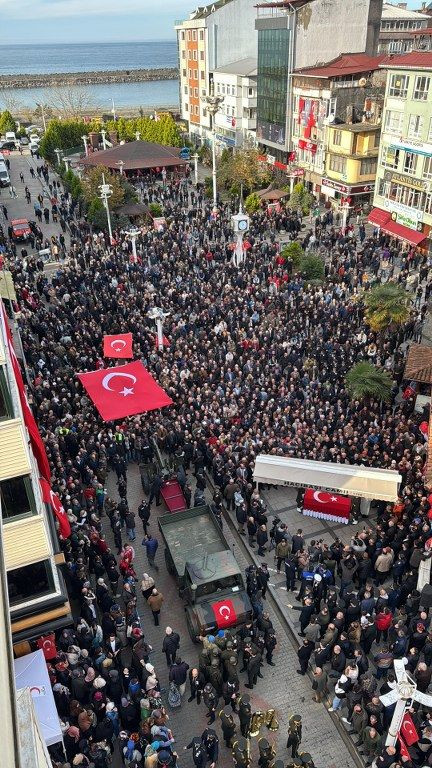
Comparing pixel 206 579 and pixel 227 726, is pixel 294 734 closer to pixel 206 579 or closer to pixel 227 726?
pixel 227 726

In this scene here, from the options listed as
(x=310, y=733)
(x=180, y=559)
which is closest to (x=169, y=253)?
(x=180, y=559)

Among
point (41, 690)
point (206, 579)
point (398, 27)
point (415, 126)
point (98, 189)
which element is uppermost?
point (398, 27)

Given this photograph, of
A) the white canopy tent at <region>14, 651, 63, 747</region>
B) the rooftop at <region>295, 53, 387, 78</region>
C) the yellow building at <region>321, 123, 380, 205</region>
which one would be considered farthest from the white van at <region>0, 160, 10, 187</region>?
the white canopy tent at <region>14, 651, 63, 747</region>

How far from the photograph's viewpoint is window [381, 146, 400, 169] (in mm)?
35969

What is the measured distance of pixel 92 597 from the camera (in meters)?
12.9

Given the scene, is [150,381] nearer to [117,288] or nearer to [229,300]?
[229,300]

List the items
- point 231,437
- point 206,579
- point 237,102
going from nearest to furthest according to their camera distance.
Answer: point 206,579, point 231,437, point 237,102

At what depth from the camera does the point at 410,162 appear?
3472 centimetres

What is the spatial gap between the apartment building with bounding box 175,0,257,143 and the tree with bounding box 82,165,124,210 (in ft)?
87.7

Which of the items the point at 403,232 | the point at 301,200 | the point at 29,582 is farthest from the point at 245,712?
the point at 301,200

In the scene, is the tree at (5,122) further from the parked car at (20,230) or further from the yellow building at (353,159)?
the yellow building at (353,159)

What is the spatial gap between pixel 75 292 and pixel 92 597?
1752 cm

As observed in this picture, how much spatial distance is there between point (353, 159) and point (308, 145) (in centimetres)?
699

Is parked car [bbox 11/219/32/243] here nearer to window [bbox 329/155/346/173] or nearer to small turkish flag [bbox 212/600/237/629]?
window [bbox 329/155/346/173]
